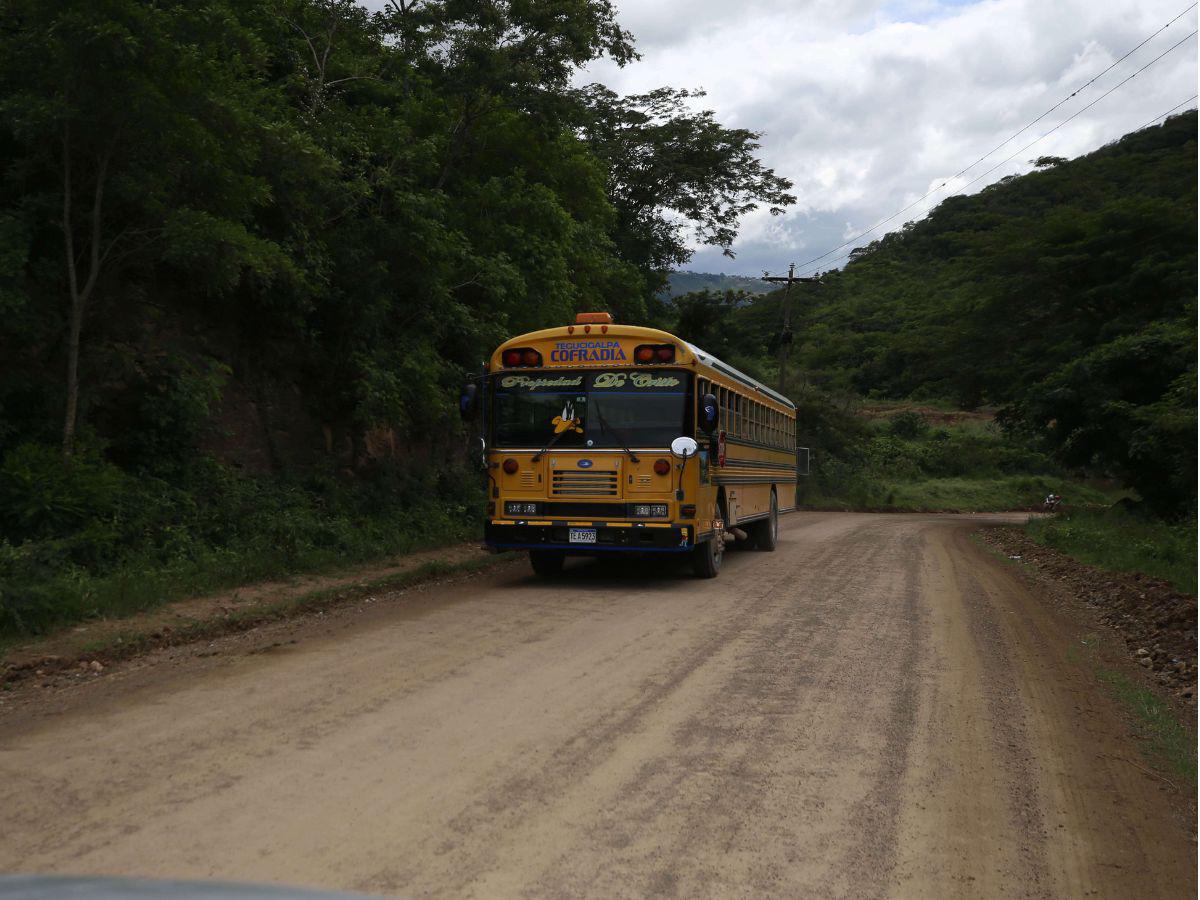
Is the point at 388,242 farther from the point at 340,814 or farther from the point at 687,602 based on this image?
the point at 340,814

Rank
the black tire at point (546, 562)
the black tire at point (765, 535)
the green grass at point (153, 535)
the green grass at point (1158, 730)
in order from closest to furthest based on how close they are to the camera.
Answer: the green grass at point (1158, 730), the green grass at point (153, 535), the black tire at point (546, 562), the black tire at point (765, 535)

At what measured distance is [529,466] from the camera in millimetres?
13148

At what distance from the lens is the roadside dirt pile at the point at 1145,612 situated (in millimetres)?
8438

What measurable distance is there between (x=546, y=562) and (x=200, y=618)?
546 centimetres

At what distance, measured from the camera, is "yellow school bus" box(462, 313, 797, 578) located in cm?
1277

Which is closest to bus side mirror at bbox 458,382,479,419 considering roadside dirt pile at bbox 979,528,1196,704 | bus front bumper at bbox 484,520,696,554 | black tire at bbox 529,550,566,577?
bus front bumper at bbox 484,520,696,554

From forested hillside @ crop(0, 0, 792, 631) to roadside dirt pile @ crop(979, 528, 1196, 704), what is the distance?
968 cm

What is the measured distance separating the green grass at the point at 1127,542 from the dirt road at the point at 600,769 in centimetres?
541

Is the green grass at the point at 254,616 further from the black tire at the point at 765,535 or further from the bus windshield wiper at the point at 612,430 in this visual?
the black tire at the point at 765,535

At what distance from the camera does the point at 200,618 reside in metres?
9.72

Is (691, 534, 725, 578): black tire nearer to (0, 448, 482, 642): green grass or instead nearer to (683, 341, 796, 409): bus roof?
(683, 341, 796, 409): bus roof

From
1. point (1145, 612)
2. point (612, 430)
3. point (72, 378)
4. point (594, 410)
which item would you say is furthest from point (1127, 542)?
point (72, 378)

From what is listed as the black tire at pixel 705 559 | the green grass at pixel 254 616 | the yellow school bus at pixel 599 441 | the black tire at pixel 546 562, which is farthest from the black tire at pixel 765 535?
the green grass at pixel 254 616

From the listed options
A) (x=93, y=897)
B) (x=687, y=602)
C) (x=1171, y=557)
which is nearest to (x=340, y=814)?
(x=93, y=897)
